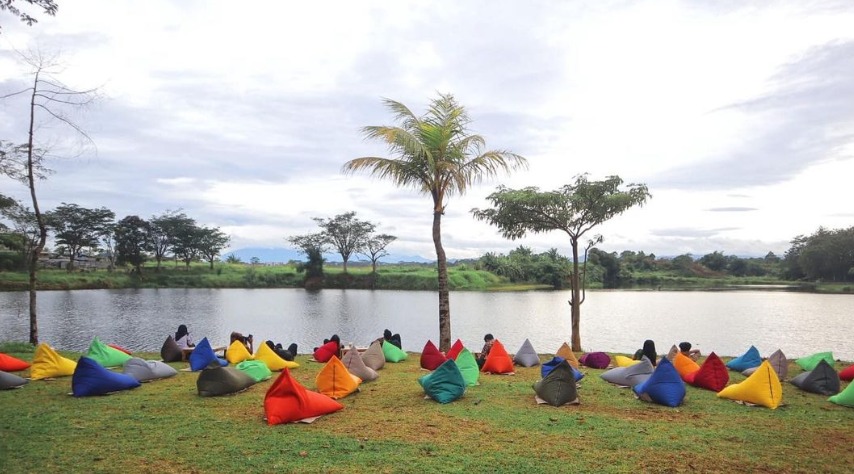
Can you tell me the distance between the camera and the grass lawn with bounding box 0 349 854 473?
21.0ft

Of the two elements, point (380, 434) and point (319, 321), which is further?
point (319, 321)

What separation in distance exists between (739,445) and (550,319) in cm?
3033

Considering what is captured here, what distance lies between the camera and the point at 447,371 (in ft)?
33.2

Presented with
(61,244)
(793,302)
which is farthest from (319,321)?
(61,244)

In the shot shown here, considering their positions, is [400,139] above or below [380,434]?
above

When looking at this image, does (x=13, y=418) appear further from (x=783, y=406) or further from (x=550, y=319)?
(x=550, y=319)

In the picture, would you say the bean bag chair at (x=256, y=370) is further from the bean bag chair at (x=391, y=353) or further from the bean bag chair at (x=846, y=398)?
the bean bag chair at (x=846, y=398)

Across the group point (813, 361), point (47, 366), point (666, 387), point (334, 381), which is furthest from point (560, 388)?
point (47, 366)

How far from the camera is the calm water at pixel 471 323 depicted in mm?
25938

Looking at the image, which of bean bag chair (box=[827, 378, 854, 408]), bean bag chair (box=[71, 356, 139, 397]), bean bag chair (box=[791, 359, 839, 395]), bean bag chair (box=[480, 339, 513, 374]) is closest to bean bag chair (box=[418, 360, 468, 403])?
bean bag chair (box=[480, 339, 513, 374])

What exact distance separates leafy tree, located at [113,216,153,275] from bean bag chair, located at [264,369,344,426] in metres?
80.5

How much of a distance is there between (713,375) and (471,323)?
23.7 metres

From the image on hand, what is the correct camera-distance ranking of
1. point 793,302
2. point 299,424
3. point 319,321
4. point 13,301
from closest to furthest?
point 299,424 < point 319,321 < point 13,301 < point 793,302

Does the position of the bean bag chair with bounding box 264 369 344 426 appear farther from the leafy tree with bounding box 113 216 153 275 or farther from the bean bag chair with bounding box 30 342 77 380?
the leafy tree with bounding box 113 216 153 275
